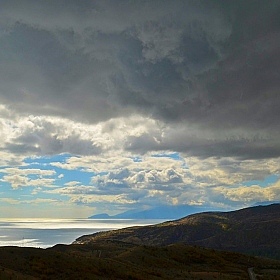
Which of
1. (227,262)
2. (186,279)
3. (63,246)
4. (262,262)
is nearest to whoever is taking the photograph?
(186,279)

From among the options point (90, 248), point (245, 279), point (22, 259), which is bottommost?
point (245, 279)

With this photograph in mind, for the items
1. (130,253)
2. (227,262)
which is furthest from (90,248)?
(227,262)

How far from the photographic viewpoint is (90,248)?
104562 millimetres

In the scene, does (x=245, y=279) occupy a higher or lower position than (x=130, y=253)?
lower

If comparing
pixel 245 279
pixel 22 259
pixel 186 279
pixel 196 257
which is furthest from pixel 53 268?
pixel 196 257

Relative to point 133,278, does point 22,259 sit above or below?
above

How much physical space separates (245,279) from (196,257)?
29.6 metres

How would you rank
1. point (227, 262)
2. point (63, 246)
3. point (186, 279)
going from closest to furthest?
point (186, 279)
point (227, 262)
point (63, 246)

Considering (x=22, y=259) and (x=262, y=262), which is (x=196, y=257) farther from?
(x=22, y=259)

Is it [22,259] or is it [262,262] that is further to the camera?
[262,262]

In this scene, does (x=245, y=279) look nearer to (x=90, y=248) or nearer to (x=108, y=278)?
(x=108, y=278)

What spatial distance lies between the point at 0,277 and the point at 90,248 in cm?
6743

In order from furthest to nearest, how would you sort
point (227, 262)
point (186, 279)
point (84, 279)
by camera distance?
point (227, 262) → point (186, 279) → point (84, 279)

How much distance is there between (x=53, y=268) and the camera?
5084cm
